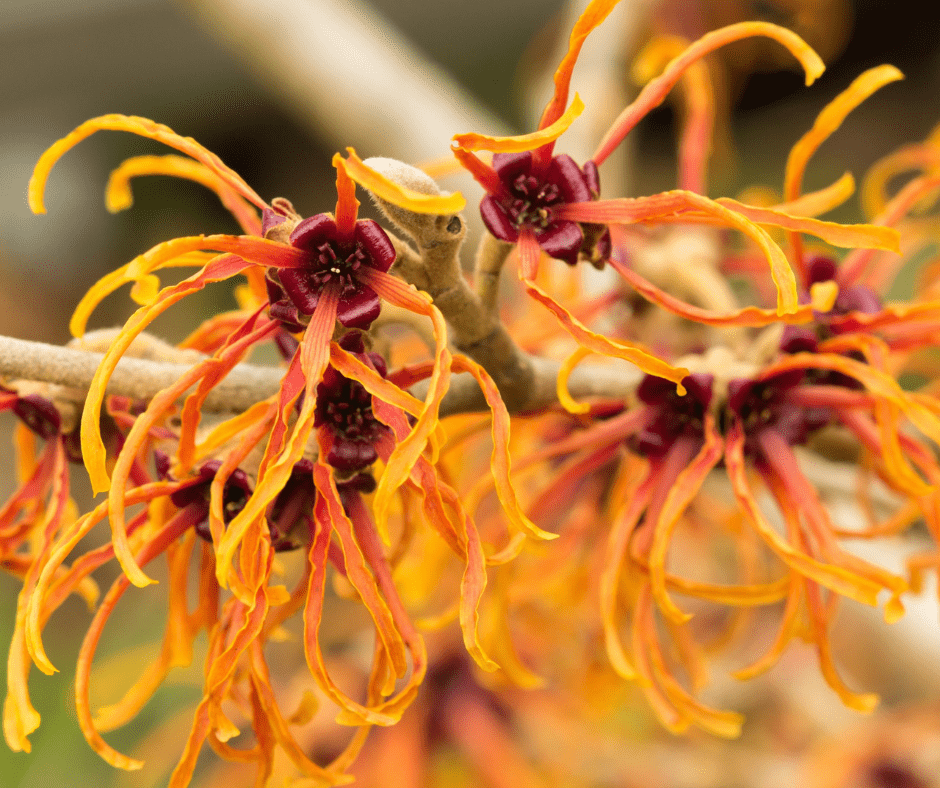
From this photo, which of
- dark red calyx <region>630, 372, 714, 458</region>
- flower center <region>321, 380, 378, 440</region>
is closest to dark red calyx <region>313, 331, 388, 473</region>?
flower center <region>321, 380, 378, 440</region>

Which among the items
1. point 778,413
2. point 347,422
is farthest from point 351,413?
point 778,413

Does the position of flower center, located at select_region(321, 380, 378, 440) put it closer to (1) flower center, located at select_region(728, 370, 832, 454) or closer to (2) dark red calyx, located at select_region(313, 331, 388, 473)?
(2) dark red calyx, located at select_region(313, 331, 388, 473)

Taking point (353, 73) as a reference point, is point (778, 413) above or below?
below

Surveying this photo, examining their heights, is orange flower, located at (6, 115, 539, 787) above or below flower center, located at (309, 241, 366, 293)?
below

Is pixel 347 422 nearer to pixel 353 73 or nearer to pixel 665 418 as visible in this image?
pixel 665 418

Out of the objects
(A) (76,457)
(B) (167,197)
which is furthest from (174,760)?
(B) (167,197)

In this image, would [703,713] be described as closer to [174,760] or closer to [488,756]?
[488,756]

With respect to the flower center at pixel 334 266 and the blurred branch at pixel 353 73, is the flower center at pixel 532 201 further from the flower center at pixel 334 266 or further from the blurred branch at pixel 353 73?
the blurred branch at pixel 353 73
